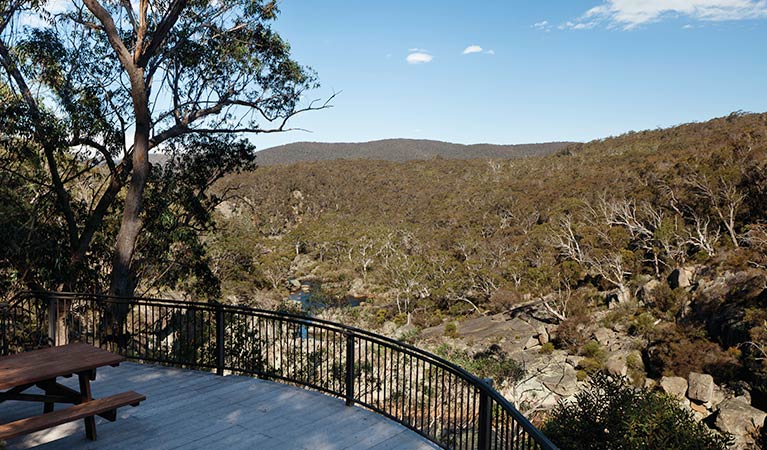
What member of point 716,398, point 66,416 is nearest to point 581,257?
point 716,398

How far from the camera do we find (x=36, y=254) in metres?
12.5

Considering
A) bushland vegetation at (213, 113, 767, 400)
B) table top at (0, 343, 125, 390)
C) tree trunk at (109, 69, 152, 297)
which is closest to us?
table top at (0, 343, 125, 390)

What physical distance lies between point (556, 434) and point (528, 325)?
95.1 ft

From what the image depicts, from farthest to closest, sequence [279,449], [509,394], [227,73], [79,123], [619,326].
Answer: [619,326] → [509,394] → [227,73] → [79,123] → [279,449]

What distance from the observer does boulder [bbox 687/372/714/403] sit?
79.5ft

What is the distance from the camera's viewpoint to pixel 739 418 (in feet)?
68.7

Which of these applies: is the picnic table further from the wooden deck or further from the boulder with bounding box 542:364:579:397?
the boulder with bounding box 542:364:579:397

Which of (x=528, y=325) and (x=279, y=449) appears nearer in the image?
(x=279, y=449)

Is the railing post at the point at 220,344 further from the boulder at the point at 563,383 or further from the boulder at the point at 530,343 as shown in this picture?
the boulder at the point at 530,343

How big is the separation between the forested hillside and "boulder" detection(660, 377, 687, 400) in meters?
1.57

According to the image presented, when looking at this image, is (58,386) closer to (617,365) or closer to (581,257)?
(617,365)

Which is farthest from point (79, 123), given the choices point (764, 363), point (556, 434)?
point (764, 363)

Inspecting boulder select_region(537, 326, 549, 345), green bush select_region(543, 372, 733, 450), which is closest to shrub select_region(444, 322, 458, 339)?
boulder select_region(537, 326, 549, 345)

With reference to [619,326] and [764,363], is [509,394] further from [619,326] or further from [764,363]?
[619,326]
